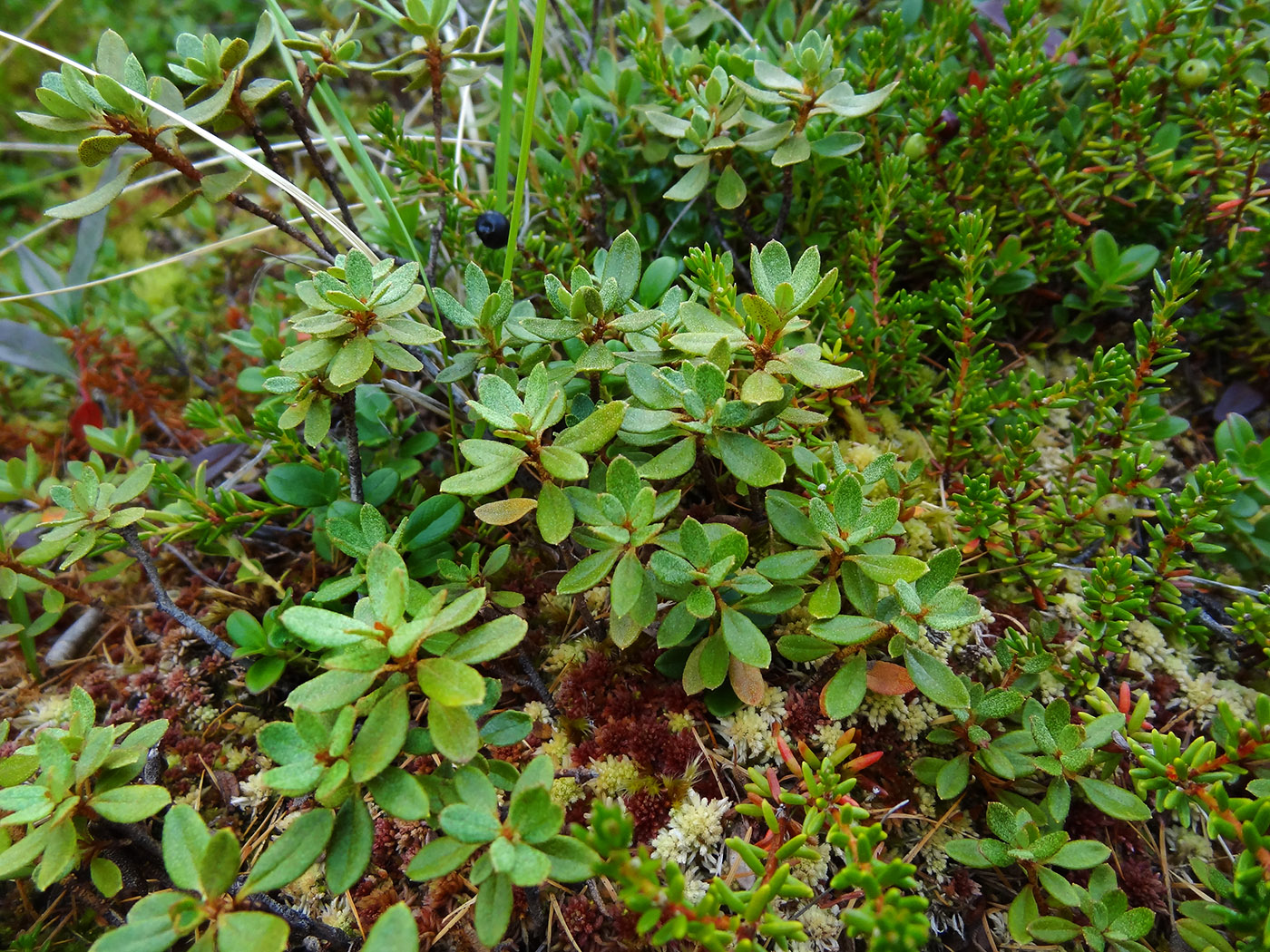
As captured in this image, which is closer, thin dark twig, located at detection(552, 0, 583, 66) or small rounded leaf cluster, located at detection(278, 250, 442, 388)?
small rounded leaf cluster, located at detection(278, 250, 442, 388)

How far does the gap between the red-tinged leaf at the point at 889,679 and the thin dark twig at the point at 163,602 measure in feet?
5.72

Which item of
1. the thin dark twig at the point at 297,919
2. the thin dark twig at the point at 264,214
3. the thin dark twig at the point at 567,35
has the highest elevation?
the thin dark twig at the point at 567,35

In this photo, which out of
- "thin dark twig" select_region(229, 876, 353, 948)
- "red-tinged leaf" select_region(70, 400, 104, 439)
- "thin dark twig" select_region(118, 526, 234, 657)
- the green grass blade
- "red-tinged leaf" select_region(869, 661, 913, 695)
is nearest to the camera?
"thin dark twig" select_region(229, 876, 353, 948)

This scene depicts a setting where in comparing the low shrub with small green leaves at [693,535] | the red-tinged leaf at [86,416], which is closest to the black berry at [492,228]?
the low shrub with small green leaves at [693,535]

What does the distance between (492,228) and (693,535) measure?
4.33ft

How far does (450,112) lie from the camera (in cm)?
349

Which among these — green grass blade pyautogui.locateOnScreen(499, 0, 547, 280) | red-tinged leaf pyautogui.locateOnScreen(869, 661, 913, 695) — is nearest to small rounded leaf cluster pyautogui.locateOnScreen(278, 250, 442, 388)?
green grass blade pyautogui.locateOnScreen(499, 0, 547, 280)

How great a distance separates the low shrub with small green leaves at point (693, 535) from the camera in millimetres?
1436

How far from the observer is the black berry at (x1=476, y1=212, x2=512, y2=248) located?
2.32m

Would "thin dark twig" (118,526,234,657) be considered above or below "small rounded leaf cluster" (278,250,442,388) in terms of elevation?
below

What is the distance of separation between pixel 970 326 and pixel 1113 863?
139 cm

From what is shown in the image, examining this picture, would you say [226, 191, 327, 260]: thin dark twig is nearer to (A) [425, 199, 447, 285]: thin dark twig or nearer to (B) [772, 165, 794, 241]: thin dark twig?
(A) [425, 199, 447, 285]: thin dark twig

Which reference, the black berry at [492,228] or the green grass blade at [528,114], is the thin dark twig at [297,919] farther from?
the black berry at [492,228]

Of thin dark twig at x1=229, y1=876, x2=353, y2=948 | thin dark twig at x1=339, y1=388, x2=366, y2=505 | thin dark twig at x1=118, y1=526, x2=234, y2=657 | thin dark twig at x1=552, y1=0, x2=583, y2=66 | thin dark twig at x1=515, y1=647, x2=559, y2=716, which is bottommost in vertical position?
thin dark twig at x1=229, y1=876, x2=353, y2=948
